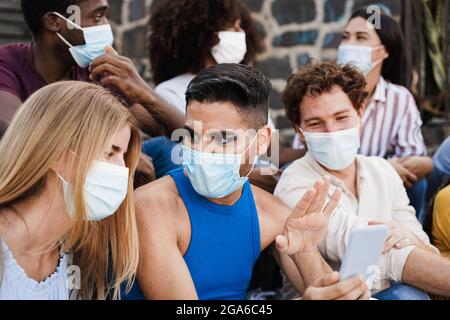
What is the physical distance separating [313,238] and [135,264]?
71 cm

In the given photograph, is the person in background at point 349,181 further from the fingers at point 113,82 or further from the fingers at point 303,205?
the fingers at point 113,82

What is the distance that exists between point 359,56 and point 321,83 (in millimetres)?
1178

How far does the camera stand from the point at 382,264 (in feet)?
12.1

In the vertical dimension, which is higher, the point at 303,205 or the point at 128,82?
the point at 128,82

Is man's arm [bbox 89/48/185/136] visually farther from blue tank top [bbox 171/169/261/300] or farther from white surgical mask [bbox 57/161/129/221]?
white surgical mask [bbox 57/161/129/221]

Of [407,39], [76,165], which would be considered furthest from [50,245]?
[407,39]

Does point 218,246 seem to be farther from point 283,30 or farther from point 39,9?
point 283,30

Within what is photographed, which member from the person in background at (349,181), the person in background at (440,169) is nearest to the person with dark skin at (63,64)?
the person in background at (349,181)

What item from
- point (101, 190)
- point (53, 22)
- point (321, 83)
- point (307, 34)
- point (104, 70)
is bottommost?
point (307, 34)

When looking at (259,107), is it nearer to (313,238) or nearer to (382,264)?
(313,238)

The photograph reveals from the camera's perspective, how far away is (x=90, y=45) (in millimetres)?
4059

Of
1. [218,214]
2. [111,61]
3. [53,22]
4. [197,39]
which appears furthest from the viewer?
[197,39]

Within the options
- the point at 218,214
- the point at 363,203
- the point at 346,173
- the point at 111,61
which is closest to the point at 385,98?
the point at 346,173

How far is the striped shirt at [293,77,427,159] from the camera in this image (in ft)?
16.2
